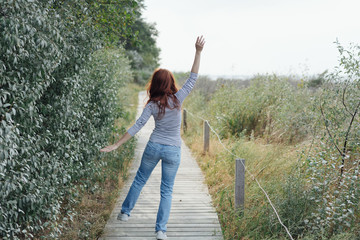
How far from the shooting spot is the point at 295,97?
8891 mm

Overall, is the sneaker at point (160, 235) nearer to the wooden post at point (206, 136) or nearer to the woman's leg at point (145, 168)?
the woman's leg at point (145, 168)

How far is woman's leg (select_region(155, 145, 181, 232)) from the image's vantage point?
158 inches

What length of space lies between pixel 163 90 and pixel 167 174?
990mm

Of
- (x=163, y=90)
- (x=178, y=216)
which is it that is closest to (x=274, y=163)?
(x=178, y=216)

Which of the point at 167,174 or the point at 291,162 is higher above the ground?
the point at 167,174

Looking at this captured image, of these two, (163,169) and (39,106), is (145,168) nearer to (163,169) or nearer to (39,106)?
(163,169)

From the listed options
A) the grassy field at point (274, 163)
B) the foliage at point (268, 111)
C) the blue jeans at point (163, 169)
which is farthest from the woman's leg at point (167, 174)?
the foliage at point (268, 111)

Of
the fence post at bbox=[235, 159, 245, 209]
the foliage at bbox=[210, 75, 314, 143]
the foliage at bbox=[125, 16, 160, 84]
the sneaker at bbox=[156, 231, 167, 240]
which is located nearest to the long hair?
the fence post at bbox=[235, 159, 245, 209]

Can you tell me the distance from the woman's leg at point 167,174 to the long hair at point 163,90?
44 centimetres

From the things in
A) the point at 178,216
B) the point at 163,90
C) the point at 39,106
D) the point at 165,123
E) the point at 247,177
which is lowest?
the point at 178,216

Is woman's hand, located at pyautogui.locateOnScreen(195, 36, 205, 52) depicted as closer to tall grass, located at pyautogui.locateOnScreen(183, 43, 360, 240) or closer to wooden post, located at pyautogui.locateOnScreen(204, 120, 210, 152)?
tall grass, located at pyautogui.locateOnScreen(183, 43, 360, 240)

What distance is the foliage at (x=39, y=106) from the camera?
8.55 ft

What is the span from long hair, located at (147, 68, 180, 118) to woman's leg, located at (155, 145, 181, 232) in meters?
0.44

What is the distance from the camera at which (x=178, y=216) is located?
5.09 m
